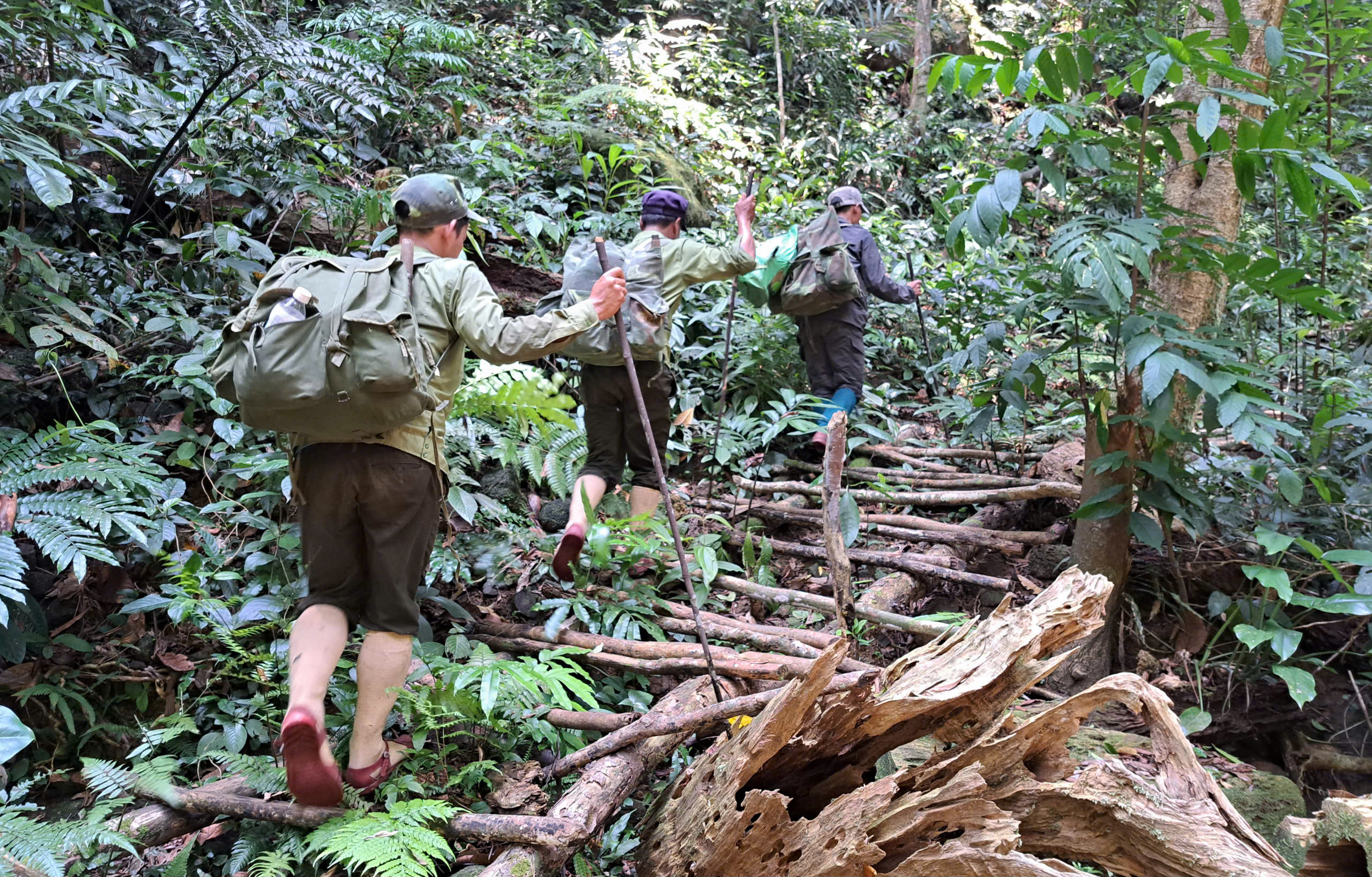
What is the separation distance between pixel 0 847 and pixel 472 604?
2353 millimetres

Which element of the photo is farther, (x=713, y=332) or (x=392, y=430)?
(x=713, y=332)

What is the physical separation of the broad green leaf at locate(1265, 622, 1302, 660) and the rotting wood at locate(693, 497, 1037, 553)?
1.49 m

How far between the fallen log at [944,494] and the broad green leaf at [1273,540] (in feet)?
3.82

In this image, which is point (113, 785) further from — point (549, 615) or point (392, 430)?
point (549, 615)

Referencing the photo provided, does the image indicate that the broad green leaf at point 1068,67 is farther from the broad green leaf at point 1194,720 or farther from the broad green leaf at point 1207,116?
the broad green leaf at point 1194,720

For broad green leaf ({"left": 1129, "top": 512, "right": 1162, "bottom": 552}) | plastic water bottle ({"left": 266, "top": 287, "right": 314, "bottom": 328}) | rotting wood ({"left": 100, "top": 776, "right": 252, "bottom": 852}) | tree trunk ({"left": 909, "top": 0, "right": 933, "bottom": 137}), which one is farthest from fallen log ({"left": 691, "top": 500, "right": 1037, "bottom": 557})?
tree trunk ({"left": 909, "top": 0, "right": 933, "bottom": 137})

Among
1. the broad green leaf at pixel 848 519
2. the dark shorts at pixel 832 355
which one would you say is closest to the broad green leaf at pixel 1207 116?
the broad green leaf at pixel 848 519

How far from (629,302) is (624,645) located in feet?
6.62

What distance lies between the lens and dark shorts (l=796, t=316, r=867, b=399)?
7.14 meters

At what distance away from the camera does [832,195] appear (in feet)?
24.6

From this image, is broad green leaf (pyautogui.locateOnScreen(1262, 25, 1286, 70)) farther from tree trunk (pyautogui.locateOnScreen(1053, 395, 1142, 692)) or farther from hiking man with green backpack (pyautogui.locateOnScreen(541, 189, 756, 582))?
hiking man with green backpack (pyautogui.locateOnScreen(541, 189, 756, 582))

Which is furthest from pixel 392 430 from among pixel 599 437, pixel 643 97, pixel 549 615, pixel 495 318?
pixel 643 97

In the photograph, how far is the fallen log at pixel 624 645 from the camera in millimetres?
3646

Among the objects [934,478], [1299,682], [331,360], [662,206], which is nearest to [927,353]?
[934,478]
